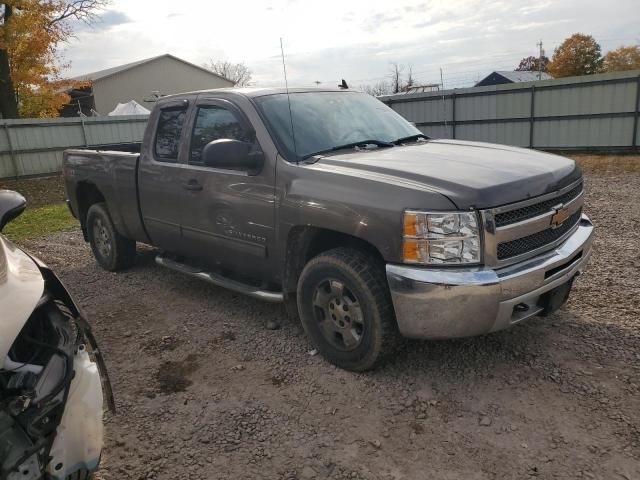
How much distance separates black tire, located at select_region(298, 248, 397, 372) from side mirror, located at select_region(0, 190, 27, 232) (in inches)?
69.6

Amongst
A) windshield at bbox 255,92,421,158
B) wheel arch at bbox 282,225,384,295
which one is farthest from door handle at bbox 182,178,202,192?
wheel arch at bbox 282,225,384,295

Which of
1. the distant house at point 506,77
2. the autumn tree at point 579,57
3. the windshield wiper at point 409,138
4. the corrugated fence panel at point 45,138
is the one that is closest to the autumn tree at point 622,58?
the autumn tree at point 579,57

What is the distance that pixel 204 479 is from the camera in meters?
2.69

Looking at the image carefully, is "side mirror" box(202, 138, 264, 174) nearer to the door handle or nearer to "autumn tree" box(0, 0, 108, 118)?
the door handle

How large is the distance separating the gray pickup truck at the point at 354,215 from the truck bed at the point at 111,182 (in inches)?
3.4

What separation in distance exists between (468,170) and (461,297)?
0.85 m

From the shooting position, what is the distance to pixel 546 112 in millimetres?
15453

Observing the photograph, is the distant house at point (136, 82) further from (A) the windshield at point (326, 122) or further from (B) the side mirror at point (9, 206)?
(B) the side mirror at point (9, 206)

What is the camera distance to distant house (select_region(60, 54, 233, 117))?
3966 cm

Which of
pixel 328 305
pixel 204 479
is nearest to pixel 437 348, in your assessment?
pixel 328 305

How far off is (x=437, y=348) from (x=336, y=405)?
3.23 feet

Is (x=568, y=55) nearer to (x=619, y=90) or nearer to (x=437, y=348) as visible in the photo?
(x=619, y=90)

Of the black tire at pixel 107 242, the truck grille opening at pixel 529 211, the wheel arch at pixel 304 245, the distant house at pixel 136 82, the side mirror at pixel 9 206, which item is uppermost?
the distant house at pixel 136 82

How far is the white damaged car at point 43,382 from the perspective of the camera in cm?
197
